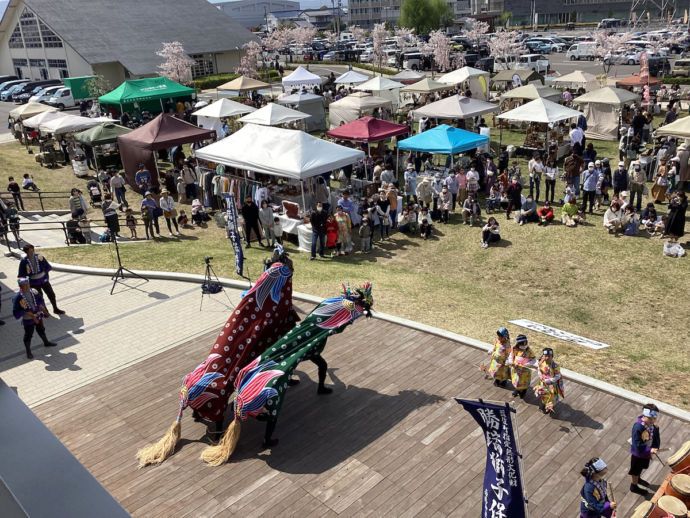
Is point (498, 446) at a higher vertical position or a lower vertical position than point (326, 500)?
higher

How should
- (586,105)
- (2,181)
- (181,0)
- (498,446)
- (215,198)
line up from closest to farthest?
(498,446) → (215,198) → (2,181) → (586,105) → (181,0)

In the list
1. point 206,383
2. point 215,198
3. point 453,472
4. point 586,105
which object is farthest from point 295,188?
point 586,105

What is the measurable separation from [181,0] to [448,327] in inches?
2281

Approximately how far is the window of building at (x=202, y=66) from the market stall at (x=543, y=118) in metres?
39.6

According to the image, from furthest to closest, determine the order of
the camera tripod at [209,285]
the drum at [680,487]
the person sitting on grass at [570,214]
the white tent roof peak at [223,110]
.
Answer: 1. the white tent roof peak at [223,110]
2. the person sitting on grass at [570,214]
3. the camera tripod at [209,285]
4. the drum at [680,487]

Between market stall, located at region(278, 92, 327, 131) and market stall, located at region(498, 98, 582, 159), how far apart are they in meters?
11.2

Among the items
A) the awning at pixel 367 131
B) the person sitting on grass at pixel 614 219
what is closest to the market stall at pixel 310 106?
the awning at pixel 367 131

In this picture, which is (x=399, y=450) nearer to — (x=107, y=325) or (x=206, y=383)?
(x=206, y=383)

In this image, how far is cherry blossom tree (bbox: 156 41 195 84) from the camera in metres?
45.2

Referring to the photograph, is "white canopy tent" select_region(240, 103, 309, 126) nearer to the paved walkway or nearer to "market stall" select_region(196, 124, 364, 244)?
"market stall" select_region(196, 124, 364, 244)

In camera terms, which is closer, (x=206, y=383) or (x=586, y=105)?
(x=206, y=383)

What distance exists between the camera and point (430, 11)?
78.2 meters

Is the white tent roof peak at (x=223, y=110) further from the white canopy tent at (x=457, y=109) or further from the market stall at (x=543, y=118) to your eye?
the market stall at (x=543, y=118)

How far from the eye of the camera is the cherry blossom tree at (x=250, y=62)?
4728 centimetres
